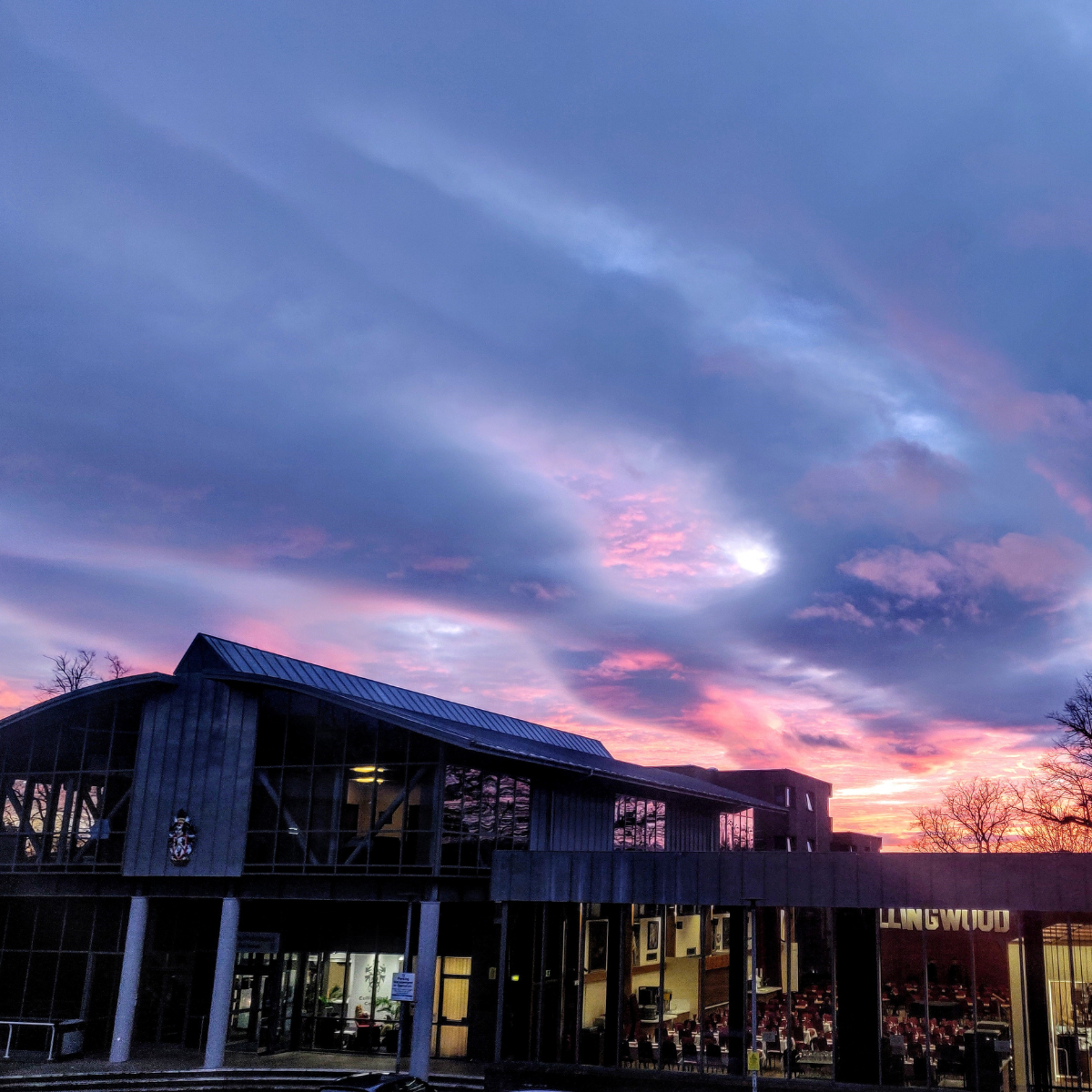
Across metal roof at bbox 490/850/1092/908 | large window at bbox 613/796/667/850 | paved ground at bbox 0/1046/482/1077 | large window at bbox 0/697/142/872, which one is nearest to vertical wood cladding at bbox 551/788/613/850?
large window at bbox 613/796/667/850

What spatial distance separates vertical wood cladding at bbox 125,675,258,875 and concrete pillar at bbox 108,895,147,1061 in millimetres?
1462

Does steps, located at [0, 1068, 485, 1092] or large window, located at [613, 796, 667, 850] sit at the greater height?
large window, located at [613, 796, 667, 850]

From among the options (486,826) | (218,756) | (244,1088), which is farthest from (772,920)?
(218,756)

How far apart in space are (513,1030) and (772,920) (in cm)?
952

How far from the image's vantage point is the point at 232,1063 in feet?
115

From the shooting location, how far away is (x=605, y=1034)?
3266 centimetres

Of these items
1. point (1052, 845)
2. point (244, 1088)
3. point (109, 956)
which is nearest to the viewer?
point (244, 1088)

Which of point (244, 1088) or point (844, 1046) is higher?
point (844, 1046)

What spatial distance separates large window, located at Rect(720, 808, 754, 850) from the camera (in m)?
58.5

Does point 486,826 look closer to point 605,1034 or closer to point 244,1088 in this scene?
point 605,1034

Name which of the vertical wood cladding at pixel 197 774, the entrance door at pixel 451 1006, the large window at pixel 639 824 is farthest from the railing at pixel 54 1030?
the large window at pixel 639 824

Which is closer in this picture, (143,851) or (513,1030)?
(513,1030)

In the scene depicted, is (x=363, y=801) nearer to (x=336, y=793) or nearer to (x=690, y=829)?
(x=336, y=793)

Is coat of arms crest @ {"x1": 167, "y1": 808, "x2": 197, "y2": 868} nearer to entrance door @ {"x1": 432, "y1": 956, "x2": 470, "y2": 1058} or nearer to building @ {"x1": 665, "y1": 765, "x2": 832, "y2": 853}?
entrance door @ {"x1": 432, "y1": 956, "x2": 470, "y2": 1058}
